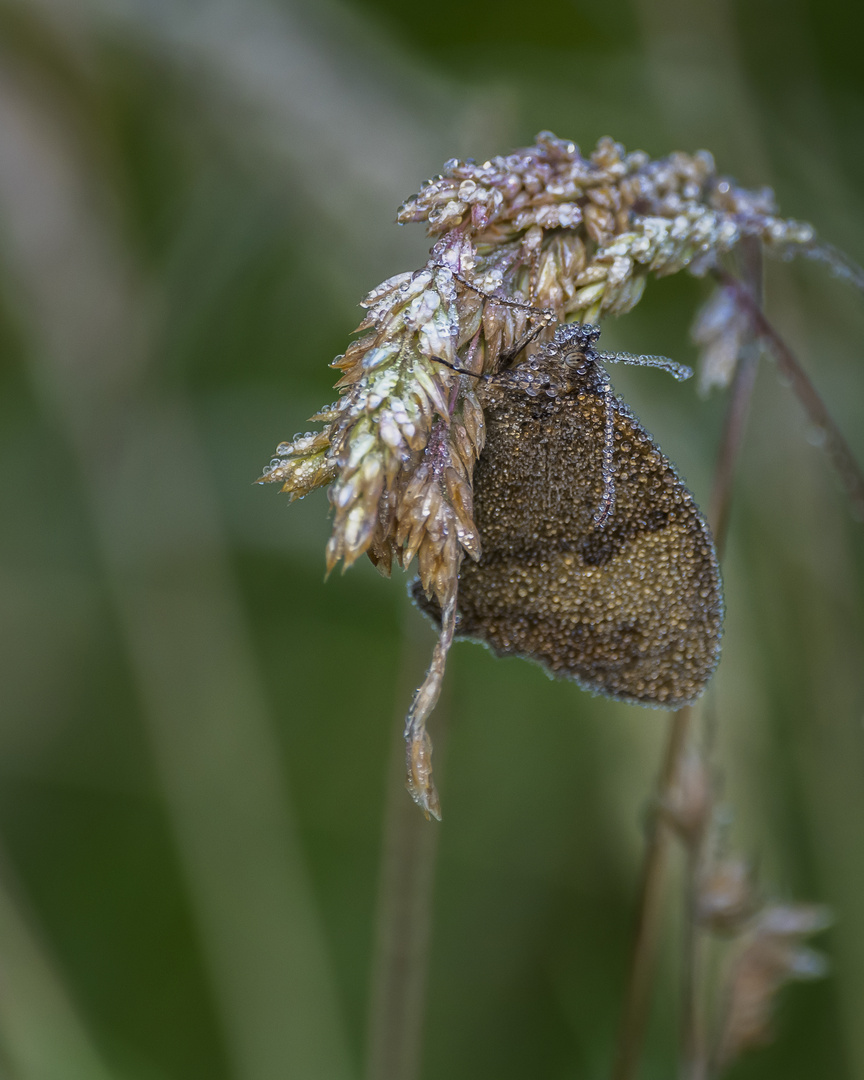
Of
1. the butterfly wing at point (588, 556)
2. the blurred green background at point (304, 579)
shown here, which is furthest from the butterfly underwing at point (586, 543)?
the blurred green background at point (304, 579)

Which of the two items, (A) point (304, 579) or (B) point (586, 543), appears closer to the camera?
(B) point (586, 543)

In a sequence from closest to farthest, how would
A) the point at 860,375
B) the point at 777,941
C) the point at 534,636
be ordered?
the point at 534,636 < the point at 777,941 < the point at 860,375

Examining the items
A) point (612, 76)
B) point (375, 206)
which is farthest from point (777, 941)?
point (612, 76)

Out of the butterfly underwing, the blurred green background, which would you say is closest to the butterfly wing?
the butterfly underwing

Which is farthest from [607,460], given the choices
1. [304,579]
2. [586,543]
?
Result: [304,579]

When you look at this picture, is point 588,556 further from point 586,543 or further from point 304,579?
point 304,579

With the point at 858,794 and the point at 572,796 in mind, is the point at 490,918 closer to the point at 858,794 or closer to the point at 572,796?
the point at 572,796

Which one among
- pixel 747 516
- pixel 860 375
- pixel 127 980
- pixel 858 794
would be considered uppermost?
pixel 860 375
